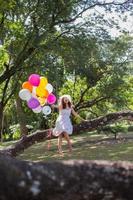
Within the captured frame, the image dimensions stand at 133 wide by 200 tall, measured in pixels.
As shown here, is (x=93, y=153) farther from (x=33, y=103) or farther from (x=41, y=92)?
(x=33, y=103)

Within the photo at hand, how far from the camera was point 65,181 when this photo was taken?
1511 mm

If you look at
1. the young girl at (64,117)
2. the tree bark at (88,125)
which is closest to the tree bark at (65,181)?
the tree bark at (88,125)

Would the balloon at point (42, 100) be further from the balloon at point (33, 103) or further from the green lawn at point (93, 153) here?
the green lawn at point (93, 153)

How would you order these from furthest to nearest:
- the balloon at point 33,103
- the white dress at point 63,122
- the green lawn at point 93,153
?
1. the green lawn at point 93,153
2. the white dress at point 63,122
3. the balloon at point 33,103

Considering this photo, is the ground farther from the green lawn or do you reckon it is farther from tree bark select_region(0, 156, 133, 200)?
tree bark select_region(0, 156, 133, 200)

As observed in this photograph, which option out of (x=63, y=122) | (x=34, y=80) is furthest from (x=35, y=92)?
(x=63, y=122)

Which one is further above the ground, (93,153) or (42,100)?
(42,100)

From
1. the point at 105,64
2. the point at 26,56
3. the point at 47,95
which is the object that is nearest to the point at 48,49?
the point at 26,56

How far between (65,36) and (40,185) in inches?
891

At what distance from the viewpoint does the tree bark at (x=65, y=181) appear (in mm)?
1488

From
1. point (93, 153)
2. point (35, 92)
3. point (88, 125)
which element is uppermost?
point (35, 92)

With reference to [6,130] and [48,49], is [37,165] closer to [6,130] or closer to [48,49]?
[48,49]

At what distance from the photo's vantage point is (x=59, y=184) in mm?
1501

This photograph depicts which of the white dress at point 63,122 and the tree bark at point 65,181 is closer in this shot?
the tree bark at point 65,181
